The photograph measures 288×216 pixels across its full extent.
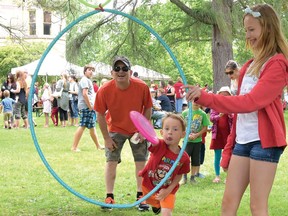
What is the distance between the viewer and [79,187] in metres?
6.38

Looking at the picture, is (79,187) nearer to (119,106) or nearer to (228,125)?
(119,106)

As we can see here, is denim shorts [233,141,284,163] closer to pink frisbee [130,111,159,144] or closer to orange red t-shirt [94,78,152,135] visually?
pink frisbee [130,111,159,144]

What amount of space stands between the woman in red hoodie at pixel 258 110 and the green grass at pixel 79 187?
6.12 feet

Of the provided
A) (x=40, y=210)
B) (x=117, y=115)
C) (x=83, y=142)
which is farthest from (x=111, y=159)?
(x=83, y=142)

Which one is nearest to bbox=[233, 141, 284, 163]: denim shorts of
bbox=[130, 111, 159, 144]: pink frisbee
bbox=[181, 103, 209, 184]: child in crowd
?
bbox=[130, 111, 159, 144]: pink frisbee

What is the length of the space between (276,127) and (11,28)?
937cm

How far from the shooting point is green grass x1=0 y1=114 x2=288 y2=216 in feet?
17.3

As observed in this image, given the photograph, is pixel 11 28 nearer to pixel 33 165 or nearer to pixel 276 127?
pixel 33 165

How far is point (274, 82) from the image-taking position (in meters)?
3.16

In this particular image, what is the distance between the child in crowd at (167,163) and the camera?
14.5 ft

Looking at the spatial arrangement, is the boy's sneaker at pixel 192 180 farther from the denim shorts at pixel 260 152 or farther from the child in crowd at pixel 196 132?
the denim shorts at pixel 260 152

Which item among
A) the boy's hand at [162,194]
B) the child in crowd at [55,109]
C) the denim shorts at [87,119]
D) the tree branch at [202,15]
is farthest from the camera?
the child in crowd at [55,109]

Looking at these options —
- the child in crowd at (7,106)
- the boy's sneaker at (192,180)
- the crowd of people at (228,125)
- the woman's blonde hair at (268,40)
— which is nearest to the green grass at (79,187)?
the boy's sneaker at (192,180)

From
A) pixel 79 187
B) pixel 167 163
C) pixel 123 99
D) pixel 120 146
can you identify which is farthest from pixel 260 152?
pixel 79 187
